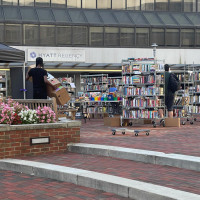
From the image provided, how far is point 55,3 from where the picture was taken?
36312 mm

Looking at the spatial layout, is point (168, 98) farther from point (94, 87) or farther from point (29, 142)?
point (94, 87)

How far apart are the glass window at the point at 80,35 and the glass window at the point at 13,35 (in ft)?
13.6

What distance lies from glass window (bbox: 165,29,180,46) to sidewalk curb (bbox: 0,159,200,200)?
30.2 metres

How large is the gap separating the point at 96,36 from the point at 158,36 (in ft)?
16.9

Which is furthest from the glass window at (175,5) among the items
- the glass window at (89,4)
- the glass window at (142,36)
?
the glass window at (89,4)

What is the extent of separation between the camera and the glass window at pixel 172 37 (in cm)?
3706

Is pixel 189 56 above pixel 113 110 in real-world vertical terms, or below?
above

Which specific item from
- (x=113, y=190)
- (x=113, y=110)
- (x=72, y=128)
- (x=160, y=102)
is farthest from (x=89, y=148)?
(x=113, y=110)

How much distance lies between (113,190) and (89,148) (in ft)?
10.3

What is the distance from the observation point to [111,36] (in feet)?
118

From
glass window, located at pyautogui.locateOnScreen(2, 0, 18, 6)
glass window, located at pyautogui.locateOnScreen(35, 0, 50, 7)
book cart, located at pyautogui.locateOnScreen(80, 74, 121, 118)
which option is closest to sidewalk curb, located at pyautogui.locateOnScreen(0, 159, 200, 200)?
book cart, located at pyautogui.locateOnScreen(80, 74, 121, 118)

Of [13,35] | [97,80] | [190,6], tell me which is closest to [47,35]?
[13,35]

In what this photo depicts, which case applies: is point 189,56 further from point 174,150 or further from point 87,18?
point 174,150

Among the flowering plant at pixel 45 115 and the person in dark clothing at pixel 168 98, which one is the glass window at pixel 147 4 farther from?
the flowering plant at pixel 45 115
